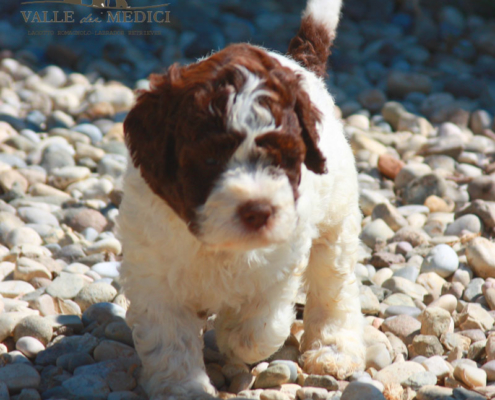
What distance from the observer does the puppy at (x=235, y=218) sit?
8.93 feet

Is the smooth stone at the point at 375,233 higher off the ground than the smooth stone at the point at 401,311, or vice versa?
the smooth stone at the point at 401,311

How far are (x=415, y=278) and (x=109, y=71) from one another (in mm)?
5623

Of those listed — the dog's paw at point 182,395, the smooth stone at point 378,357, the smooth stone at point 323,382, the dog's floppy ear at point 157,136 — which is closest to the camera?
the dog's floppy ear at point 157,136

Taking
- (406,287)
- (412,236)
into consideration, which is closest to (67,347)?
(406,287)

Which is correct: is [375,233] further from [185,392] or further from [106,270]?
[185,392]

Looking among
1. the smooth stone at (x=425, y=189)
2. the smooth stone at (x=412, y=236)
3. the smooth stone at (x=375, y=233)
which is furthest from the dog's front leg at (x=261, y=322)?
the smooth stone at (x=425, y=189)

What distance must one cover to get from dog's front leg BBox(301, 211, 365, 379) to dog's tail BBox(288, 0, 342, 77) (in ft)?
3.20

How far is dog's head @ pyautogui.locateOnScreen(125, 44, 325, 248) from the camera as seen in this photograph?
2688 millimetres

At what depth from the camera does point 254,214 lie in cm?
264

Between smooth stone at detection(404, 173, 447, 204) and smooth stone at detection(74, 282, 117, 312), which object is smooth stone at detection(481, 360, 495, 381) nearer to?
smooth stone at detection(74, 282, 117, 312)

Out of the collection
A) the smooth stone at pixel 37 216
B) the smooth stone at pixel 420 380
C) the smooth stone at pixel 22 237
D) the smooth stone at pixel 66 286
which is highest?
the smooth stone at pixel 420 380

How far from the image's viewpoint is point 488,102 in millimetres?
8430

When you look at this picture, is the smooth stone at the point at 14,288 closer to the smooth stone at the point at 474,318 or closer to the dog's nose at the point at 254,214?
the dog's nose at the point at 254,214

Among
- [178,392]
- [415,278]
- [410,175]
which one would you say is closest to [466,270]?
[415,278]
